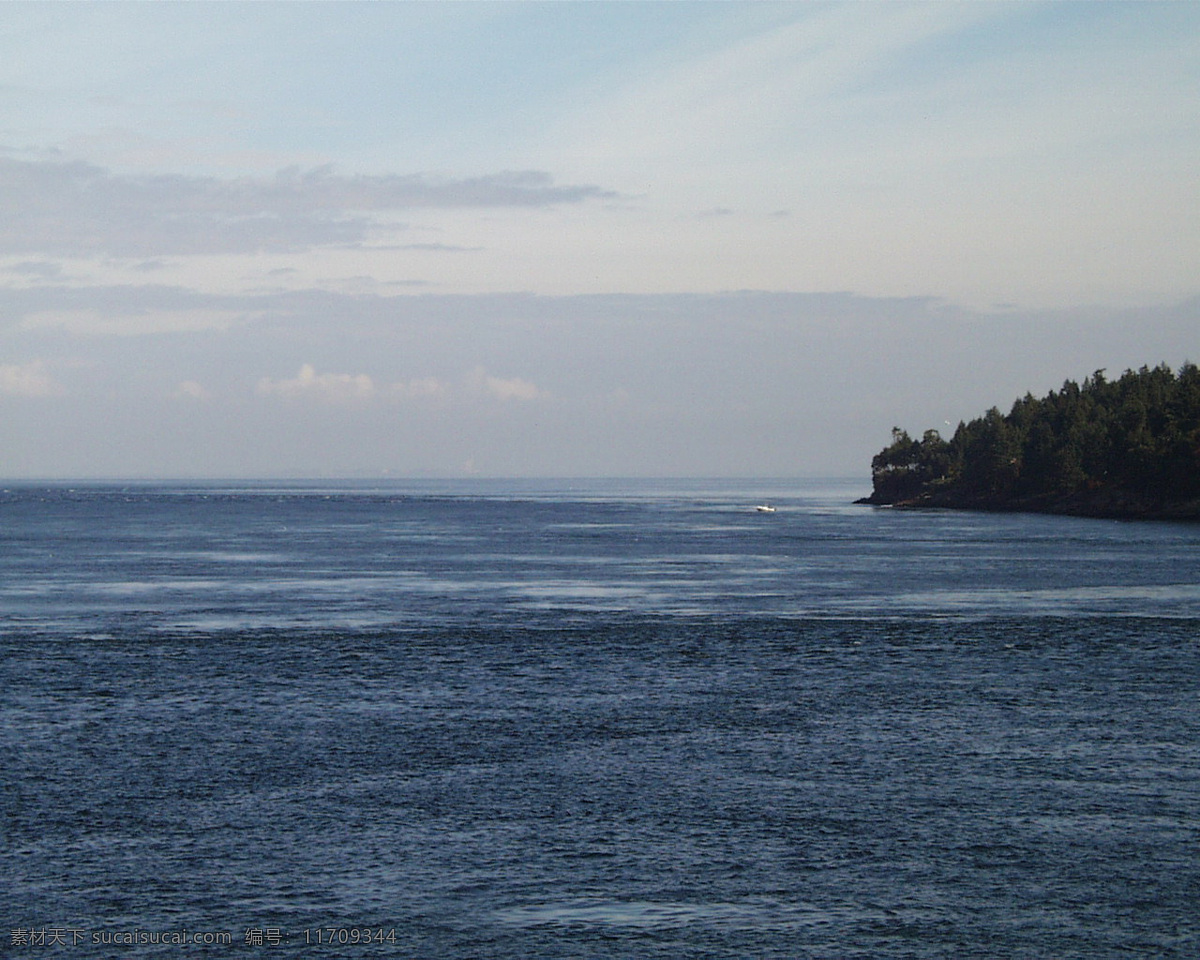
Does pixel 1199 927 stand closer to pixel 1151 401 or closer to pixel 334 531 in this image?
pixel 334 531

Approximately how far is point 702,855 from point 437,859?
4608 mm

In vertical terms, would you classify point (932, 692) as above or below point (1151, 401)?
below

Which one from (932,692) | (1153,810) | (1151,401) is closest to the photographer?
(1153,810)

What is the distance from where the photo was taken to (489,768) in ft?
97.0

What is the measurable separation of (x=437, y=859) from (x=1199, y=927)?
1212cm

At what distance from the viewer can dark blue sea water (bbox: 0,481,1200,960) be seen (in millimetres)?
19984

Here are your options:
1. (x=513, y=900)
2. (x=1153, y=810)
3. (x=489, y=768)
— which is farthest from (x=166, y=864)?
(x=1153, y=810)

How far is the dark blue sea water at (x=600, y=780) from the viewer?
787 inches

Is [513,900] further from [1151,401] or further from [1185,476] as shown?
[1151,401]

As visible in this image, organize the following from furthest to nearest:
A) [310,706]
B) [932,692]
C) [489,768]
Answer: [932,692] < [310,706] < [489,768]

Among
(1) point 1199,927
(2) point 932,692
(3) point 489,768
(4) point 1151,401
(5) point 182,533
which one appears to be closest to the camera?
(1) point 1199,927

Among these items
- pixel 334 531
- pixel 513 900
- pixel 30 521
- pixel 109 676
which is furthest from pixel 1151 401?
pixel 513 900

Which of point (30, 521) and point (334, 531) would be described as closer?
point (334, 531)

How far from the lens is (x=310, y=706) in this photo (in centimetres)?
3750
